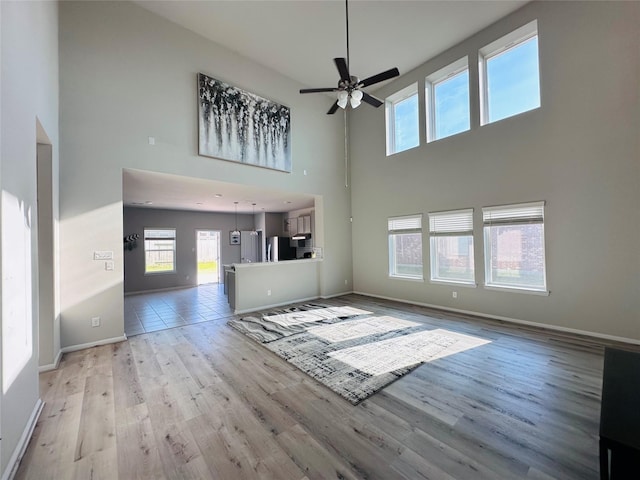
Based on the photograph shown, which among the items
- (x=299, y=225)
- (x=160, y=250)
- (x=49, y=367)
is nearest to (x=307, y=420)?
(x=49, y=367)

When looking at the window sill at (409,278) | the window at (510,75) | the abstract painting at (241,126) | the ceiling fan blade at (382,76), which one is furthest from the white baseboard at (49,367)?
the window at (510,75)

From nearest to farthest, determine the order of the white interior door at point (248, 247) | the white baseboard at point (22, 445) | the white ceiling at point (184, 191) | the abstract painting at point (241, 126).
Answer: the white baseboard at point (22, 445) → the white ceiling at point (184, 191) → the abstract painting at point (241, 126) → the white interior door at point (248, 247)

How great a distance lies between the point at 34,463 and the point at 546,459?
3383mm

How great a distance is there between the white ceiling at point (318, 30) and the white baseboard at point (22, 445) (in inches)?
133

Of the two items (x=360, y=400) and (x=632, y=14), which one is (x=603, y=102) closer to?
(x=632, y=14)

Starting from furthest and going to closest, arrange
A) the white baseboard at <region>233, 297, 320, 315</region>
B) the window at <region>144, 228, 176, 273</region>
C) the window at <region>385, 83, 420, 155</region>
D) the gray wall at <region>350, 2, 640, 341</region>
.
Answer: the window at <region>144, 228, 176, 273</region>, the window at <region>385, 83, 420, 155</region>, the white baseboard at <region>233, 297, 320, 315</region>, the gray wall at <region>350, 2, 640, 341</region>

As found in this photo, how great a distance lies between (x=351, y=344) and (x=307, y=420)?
1.64 m

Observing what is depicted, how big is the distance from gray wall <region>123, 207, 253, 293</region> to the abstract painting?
504cm

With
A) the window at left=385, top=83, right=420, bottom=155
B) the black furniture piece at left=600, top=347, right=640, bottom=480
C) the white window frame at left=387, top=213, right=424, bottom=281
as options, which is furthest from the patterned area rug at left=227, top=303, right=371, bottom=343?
the window at left=385, top=83, right=420, bottom=155

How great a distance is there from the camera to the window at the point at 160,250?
8.49 metres

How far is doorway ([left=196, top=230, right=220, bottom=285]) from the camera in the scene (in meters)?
9.59

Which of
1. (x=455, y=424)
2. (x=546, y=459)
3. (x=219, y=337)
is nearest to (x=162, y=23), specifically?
(x=219, y=337)

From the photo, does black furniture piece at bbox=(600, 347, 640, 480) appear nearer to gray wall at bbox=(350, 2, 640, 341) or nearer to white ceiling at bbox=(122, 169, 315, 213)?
gray wall at bbox=(350, 2, 640, 341)

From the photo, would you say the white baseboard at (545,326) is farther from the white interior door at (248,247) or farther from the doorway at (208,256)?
the doorway at (208,256)
